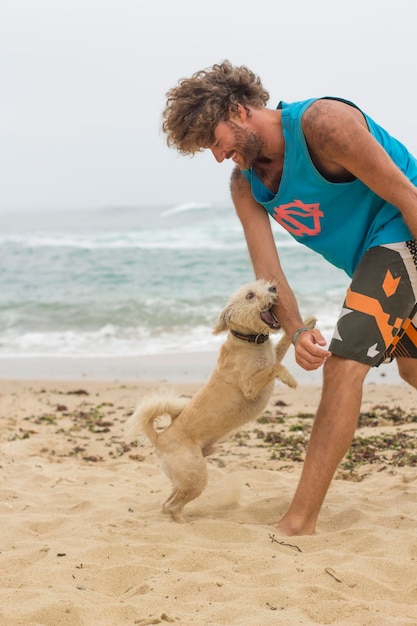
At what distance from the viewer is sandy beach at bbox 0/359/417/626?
3.06 m

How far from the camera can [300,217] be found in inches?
158

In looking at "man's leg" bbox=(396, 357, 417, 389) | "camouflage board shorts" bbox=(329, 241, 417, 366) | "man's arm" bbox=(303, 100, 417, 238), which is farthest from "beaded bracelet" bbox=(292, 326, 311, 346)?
"man's arm" bbox=(303, 100, 417, 238)

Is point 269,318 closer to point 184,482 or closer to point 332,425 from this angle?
point 332,425

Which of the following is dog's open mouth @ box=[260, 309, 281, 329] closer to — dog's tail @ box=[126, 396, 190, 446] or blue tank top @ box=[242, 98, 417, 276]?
blue tank top @ box=[242, 98, 417, 276]

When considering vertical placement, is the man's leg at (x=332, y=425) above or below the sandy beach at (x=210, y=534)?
above

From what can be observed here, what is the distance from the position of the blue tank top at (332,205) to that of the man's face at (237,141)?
0.18 meters

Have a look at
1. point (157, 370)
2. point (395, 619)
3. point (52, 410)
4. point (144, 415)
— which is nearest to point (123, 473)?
point (144, 415)

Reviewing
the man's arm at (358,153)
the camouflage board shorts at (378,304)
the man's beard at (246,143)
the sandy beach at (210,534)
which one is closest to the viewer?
the sandy beach at (210,534)

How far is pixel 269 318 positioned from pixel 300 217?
761mm

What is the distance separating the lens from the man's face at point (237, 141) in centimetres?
388

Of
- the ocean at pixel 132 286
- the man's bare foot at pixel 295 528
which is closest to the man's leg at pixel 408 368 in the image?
the man's bare foot at pixel 295 528

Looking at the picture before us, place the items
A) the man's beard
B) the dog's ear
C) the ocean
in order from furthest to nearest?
1. the ocean
2. the dog's ear
3. the man's beard

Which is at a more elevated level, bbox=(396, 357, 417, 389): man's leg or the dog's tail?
bbox=(396, 357, 417, 389): man's leg

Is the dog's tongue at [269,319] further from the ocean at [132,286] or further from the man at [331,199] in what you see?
the ocean at [132,286]
